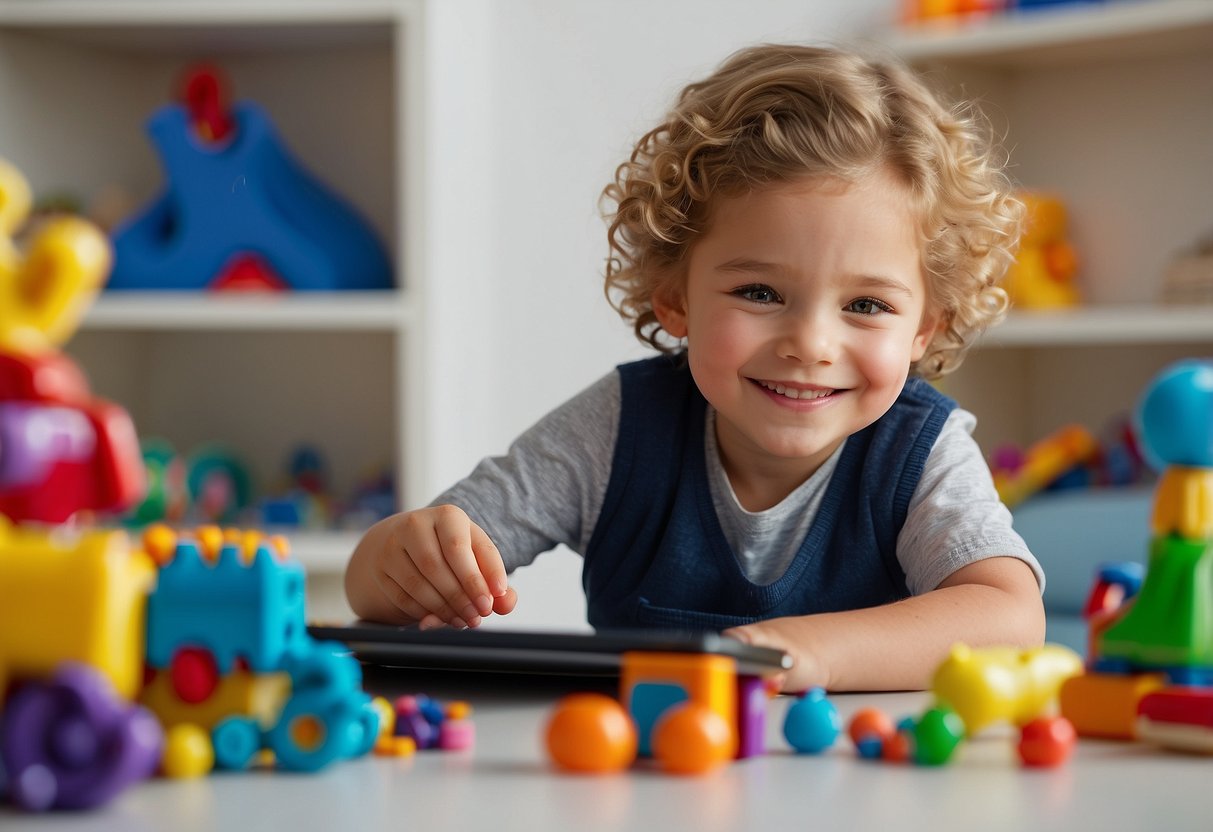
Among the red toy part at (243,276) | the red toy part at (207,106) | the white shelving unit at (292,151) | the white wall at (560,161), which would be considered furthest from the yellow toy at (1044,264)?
the red toy part at (207,106)

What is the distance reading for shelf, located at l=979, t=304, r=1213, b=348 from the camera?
2031 millimetres

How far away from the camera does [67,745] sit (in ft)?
1.42

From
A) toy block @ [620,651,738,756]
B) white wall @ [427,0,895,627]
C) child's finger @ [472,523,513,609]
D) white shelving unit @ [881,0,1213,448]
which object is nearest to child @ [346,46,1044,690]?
child's finger @ [472,523,513,609]

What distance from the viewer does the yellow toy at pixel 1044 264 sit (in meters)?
2.26

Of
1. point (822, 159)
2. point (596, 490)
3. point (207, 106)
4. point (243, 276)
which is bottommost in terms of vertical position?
point (596, 490)

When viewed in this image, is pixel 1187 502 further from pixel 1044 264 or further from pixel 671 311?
pixel 1044 264

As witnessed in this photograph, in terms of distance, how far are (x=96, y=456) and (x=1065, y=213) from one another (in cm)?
214

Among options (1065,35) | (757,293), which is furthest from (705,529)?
(1065,35)

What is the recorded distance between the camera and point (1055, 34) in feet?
7.10

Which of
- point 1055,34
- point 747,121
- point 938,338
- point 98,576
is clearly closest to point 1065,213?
point 1055,34

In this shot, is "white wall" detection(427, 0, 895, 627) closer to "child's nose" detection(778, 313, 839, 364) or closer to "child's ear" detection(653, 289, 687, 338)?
"child's ear" detection(653, 289, 687, 338)

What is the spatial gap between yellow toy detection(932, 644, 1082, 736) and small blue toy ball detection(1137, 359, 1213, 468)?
0.35 ft

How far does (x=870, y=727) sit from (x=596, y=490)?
60 centimetres

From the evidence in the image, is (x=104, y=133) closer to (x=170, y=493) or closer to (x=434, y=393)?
(x=170, y=493)
